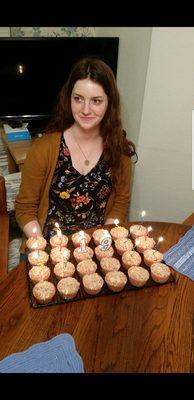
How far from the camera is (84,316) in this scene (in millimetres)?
1246

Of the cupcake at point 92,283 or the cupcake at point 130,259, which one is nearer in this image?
the cupcake at point 92,283

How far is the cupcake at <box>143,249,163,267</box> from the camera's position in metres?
1.46

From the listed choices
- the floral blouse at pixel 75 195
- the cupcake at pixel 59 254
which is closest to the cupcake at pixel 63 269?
the cupcake at pixel 59 254

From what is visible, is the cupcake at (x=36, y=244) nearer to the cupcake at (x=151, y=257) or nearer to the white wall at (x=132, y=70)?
the cupcake at (x=151, y=257)

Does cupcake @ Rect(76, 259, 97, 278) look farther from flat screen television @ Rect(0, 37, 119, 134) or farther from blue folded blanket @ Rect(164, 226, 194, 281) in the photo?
flat screen television @ Rect(0, 37, 119, 134)

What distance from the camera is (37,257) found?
56.5 inches

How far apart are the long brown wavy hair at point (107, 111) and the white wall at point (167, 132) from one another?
13.4 inches

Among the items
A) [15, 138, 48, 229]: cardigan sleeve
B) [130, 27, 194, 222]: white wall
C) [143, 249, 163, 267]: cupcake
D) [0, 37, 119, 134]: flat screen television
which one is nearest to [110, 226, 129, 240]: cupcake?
[143, 249, 163, 267]: cupcake

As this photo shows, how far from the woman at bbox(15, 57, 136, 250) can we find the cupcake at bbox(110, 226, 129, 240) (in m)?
0.36

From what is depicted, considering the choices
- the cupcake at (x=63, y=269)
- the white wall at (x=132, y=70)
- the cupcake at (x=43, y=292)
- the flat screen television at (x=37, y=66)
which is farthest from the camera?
the flat screen television at (x=37, y=66)

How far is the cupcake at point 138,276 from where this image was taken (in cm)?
135

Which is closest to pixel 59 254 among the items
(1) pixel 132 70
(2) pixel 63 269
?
(2) pixel 63 269
